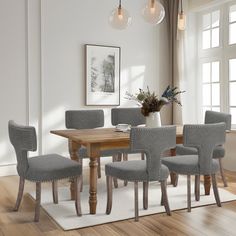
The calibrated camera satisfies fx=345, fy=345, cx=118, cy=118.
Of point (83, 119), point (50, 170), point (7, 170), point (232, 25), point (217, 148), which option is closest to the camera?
point (50, 170)

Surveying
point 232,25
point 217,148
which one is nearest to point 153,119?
point 217,148

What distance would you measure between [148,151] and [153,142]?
87 mm

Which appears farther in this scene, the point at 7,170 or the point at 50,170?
A: the point at 7,170

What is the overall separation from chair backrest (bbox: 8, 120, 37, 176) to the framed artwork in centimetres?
233

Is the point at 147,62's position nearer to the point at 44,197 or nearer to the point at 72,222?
the point at 44,197

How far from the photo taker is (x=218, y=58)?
538 cm

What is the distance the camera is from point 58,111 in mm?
5098

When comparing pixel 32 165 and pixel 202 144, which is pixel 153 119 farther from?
pixel 32 165

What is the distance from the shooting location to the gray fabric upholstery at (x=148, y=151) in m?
2.81

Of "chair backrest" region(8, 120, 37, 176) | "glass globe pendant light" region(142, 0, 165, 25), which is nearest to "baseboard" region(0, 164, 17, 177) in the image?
"chair backrest" region(8, 120, 37, 176)

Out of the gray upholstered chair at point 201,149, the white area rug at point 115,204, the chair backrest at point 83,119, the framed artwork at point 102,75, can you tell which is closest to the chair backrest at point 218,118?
the white area rug at point 115,204

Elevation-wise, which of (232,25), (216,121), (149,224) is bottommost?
(149,224)

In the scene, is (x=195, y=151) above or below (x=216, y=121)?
below

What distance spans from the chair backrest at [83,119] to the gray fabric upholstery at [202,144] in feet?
4.47
